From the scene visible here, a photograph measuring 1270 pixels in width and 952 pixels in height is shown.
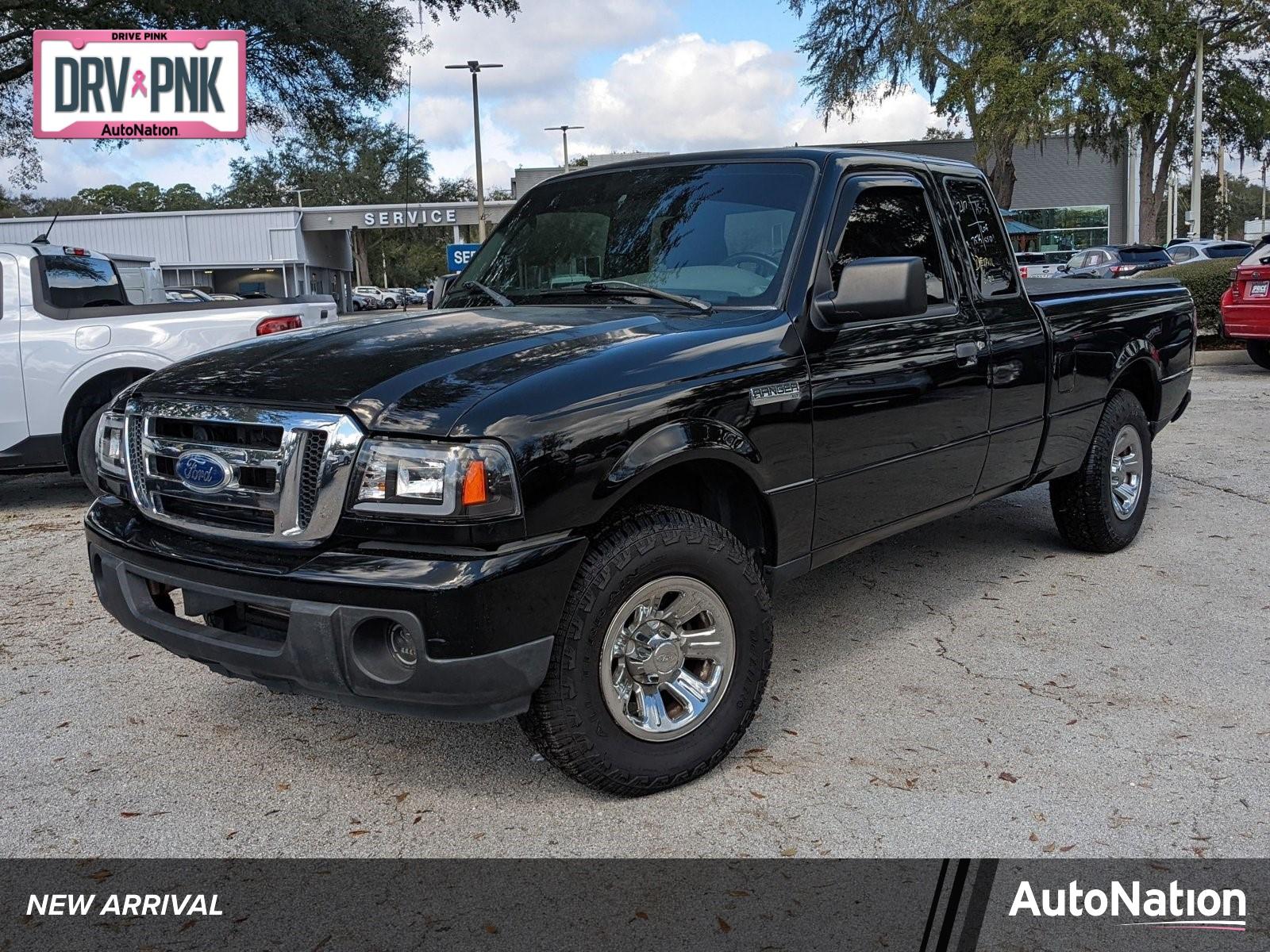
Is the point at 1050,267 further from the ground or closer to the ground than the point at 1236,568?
further from the ground

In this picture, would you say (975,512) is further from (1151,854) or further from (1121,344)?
(1151,854)

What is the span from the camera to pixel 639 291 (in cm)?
404

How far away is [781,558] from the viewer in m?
3.84

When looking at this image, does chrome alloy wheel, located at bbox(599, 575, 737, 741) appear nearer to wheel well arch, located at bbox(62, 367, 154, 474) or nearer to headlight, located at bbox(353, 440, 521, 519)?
headlight, located at bbox(353, 440, 521, 519)

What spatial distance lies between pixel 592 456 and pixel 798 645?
1.89 metres

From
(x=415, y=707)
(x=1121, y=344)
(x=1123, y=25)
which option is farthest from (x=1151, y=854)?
(x=1123, y=25)

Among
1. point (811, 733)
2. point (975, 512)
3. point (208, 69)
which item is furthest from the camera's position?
point (208, 69)

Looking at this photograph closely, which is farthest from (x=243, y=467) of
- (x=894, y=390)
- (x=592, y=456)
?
(x=894, y=390)

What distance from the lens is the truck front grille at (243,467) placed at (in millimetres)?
2973

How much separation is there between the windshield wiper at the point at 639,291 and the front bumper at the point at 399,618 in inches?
44.4

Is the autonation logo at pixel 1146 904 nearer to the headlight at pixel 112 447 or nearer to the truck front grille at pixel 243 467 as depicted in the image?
the truck front grille at pixel 243 467

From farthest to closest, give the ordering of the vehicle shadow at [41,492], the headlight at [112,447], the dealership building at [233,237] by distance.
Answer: the dealership building at [233,237]
the vehicle shadow at [41,492]
the headlight at [112,447]

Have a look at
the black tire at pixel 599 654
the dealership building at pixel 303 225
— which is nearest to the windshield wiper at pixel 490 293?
the black tire at pixel 599 654

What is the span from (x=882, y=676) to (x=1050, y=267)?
34.1 meters
